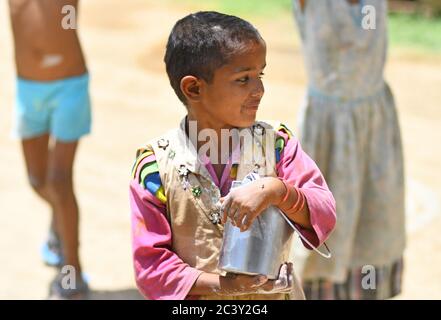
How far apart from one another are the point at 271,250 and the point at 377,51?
2020mm

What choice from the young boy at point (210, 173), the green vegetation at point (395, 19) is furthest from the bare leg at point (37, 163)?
the green vegetation at point (395, 19)

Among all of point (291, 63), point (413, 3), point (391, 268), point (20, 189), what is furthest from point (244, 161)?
point (413, 3)

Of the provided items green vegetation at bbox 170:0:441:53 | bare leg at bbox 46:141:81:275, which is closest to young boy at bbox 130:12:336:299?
bare leg at bbox 46:141:81:275

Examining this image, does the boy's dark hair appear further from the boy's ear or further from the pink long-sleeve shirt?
the pink long-sleeve shirt

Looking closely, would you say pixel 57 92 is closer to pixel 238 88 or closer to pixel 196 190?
pixel 196 190

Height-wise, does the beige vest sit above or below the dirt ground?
above

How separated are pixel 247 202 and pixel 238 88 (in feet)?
0.93

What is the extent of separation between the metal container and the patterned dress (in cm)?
190

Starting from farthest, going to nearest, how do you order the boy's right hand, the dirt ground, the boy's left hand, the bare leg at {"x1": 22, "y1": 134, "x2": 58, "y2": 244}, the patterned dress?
the dirt ground < the bare leg at {"x1": 22, "y1": 134, "x2": 58, "y2": 244} < the patterned dress < the boy's right hand < the boy's left hand

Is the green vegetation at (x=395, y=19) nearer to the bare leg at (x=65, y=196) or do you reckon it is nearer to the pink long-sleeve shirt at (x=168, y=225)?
the bare leg at (x=65, y=196)

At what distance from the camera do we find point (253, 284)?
198 cm

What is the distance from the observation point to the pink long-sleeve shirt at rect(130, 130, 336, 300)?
6.75 ft

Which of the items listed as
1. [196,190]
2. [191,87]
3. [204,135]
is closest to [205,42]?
[191,87]
